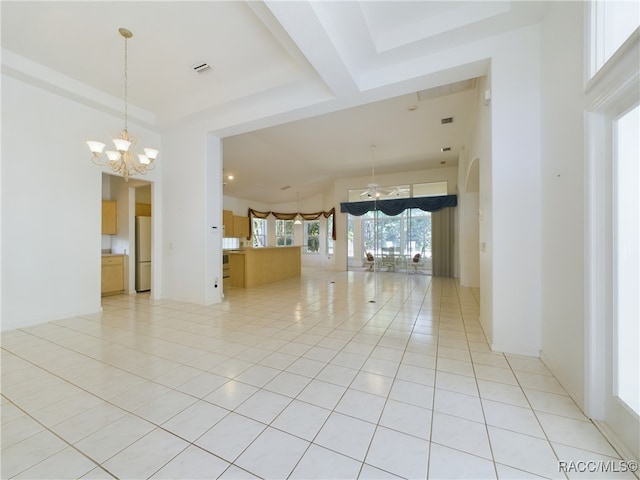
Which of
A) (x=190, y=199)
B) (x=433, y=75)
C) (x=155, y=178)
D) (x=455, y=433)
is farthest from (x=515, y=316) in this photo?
(x=155, y=178)

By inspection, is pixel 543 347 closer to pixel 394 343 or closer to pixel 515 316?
pixel 515 316

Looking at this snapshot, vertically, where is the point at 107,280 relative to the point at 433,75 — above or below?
below

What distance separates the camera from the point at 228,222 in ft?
30.9

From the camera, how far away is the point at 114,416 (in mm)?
1705

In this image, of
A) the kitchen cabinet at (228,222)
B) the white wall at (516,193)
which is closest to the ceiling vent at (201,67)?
the white wall at (516,193)

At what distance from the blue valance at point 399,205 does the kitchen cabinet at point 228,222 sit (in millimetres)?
4130

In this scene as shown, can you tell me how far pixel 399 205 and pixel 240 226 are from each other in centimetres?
611

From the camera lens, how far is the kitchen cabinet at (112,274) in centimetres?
537

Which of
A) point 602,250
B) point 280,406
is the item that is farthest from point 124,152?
point 602,250

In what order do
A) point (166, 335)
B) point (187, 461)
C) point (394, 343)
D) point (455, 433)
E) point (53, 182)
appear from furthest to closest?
1. point (53, 182)
2. point (166, 335)
3. point (394, 343)
4. point (455, 433)
5. point (187, 461)

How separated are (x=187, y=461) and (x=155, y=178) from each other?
500 centimetres

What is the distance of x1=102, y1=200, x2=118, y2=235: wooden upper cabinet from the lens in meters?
5.65

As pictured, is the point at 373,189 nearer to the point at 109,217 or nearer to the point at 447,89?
the point at 447,89

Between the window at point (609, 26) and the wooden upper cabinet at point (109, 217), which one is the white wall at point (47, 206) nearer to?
the wooden upper cabinet at point (109, 217)
